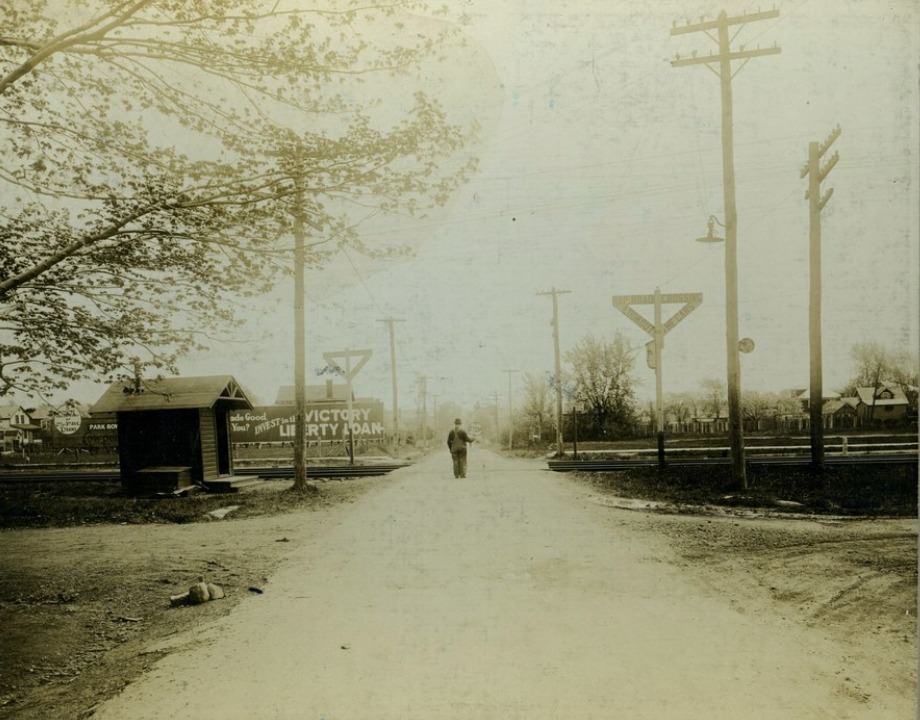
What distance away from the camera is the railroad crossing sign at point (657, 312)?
15.8 feet

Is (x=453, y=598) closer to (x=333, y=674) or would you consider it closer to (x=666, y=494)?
(x=333, y=674)

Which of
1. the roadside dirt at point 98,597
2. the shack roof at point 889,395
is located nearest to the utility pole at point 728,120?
the shack roof at point 889,395

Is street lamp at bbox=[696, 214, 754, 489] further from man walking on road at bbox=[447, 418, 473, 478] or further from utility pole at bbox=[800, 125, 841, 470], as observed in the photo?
man walking on road at bbox=[447, 418, 473, 478]

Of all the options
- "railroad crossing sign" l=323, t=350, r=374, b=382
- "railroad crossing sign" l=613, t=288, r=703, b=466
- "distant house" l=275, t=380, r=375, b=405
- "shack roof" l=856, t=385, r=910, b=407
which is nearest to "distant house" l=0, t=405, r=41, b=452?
"distant house" l=275, t=380, r=375, b=405

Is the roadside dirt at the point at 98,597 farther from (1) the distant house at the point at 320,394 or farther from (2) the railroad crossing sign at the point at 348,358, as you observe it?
(2) the railroad crossing sign at the point at 348,358

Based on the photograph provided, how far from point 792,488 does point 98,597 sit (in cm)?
969

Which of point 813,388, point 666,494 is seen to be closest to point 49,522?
point 666,494

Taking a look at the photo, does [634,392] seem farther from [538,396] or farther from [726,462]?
[726,462]

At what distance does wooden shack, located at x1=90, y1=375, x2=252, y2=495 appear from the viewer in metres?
4.58

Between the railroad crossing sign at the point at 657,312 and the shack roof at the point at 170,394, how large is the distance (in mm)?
3236

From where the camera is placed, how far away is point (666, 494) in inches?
379

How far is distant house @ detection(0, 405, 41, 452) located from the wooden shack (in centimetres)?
60

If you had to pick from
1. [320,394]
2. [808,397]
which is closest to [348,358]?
[320,394]

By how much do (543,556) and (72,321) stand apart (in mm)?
4144
